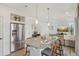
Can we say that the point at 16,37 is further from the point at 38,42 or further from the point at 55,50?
the point at 55,50

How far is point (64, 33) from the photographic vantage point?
2.92 metres

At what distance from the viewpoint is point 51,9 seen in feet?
9.52

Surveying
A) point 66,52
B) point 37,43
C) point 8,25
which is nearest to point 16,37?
point 8,25

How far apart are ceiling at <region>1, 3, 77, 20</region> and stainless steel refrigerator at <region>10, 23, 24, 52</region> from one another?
410 millimetres

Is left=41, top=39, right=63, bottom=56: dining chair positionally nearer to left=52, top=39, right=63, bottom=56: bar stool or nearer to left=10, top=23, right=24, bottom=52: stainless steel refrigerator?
left=52, top=39, right=63, bottom=56: bar stool

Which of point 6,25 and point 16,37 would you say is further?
point 16,37

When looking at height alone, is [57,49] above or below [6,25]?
below

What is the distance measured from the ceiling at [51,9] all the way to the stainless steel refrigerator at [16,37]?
41 cm

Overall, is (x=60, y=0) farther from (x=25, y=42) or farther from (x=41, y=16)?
(x=25, y=42)

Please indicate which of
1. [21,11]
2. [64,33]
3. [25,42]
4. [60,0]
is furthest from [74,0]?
[25,42]

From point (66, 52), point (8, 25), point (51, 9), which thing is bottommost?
point (66, 52)

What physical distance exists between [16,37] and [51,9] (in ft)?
3.56

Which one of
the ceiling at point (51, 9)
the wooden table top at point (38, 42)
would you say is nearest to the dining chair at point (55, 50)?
the wooden table top at point (38, 42)

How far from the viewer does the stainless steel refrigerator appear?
295 centimetres
